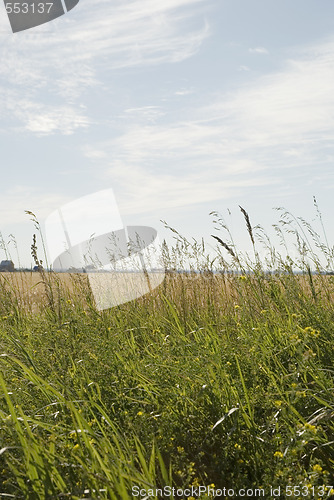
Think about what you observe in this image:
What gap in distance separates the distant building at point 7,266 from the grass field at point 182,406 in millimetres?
2383

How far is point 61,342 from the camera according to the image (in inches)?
133

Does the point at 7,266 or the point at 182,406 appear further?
the point at 7,266

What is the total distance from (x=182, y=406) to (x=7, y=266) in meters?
4.74

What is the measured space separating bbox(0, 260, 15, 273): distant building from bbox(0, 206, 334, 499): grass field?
2383 millimetres

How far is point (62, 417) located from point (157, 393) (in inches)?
18.5

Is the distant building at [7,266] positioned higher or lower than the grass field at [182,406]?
higher

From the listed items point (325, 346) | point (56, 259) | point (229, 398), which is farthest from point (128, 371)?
point (56, 259)

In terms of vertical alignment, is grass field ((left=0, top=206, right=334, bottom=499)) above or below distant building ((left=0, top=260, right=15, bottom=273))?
below

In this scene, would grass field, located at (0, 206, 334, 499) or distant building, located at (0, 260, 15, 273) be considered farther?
distant building, located at (0, 260, 15, 273)

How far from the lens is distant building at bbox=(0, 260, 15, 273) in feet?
20.8

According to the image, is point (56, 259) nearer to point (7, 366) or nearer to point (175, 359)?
point (7, 366)

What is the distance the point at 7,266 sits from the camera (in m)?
6.56

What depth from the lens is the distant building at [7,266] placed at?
6336mm

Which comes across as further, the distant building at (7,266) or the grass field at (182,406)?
the distant building at (7,266)
